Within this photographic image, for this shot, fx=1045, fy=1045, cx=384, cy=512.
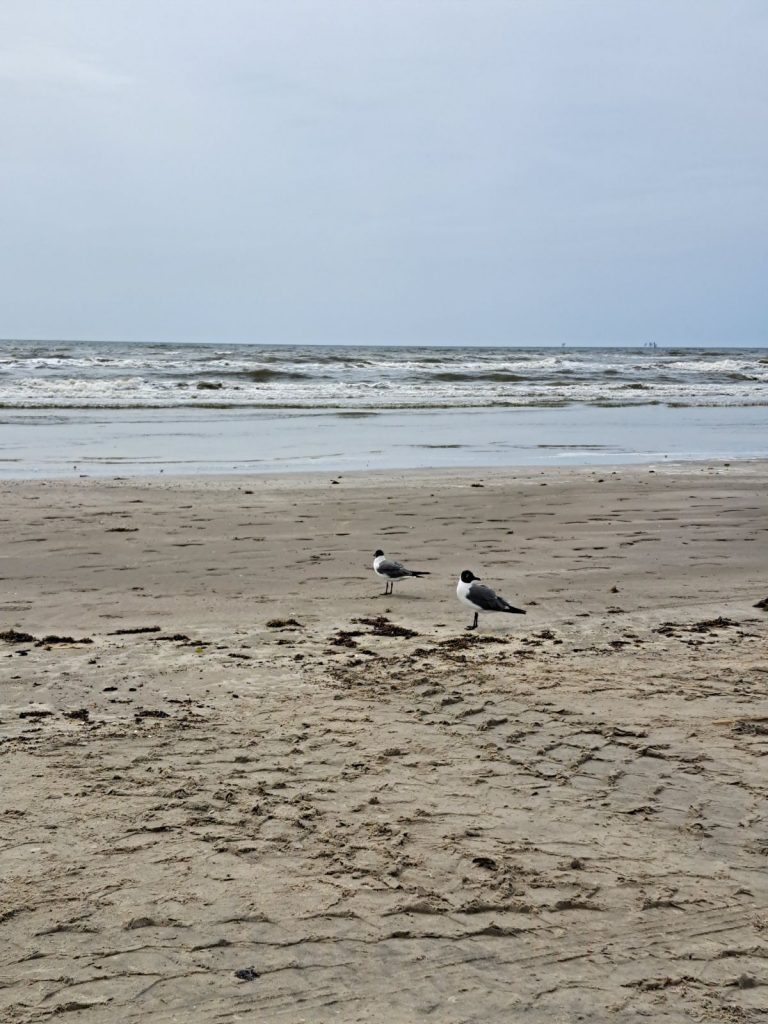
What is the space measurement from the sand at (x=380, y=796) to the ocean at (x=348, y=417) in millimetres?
7413

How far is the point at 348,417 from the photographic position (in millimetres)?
23750

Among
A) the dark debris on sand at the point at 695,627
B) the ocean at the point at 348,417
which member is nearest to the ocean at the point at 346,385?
the ocean at the point at 348,417

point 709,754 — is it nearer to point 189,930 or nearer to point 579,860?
point 579,860

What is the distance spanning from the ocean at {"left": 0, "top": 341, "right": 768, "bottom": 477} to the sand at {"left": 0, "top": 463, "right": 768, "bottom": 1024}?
24.3 ft

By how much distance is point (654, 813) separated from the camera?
12.1 feet

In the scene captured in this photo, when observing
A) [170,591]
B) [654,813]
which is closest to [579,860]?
[654,813]

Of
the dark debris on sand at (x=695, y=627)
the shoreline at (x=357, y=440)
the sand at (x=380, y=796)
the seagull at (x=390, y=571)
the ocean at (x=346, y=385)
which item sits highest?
the ocean at (x=346, y=385)

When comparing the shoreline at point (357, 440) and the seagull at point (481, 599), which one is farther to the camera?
the shoreline at point (357, 440)

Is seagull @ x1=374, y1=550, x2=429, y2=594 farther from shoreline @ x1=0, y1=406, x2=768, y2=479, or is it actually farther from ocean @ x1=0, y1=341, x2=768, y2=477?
ocean @ x1=0, y1=341, x2=768, y2=477

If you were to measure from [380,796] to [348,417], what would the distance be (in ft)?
66.4

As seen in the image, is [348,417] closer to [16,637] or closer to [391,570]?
[391,570]

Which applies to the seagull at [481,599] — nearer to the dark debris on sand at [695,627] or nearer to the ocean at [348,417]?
the dark debris on sand at [695,627]

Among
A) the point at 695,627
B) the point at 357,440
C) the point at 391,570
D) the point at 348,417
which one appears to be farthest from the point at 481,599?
the point at 348,417

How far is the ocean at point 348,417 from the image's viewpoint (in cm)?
1551
